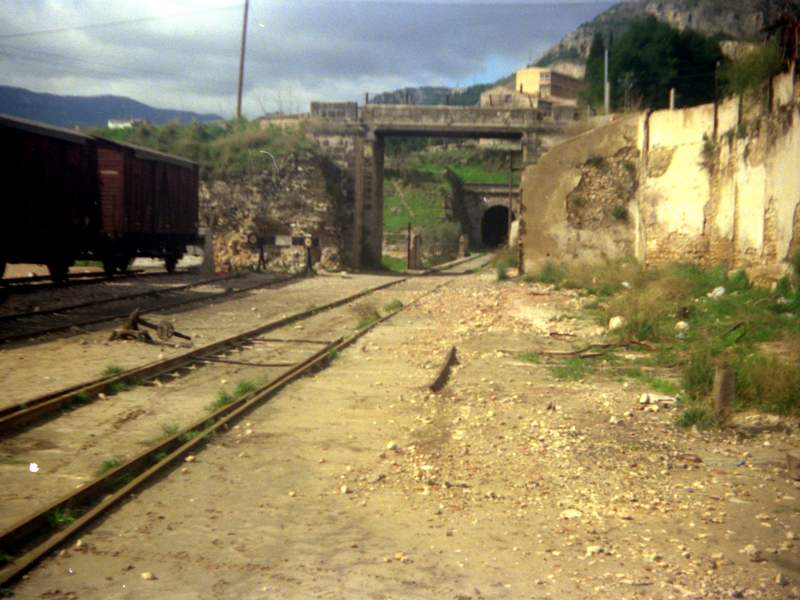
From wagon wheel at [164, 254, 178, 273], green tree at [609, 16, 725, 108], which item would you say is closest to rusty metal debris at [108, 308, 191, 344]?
wagon wheel at [164, 254, 178, 273]

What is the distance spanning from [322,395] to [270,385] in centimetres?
55

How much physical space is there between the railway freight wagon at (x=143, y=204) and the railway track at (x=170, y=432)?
894cm

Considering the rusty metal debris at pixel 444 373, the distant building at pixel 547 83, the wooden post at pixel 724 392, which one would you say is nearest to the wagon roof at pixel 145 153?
the rusty metal debris at pixel 444 373

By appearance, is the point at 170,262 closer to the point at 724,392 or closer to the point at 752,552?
the point at 724,392

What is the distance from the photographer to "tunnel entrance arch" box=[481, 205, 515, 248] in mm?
66188

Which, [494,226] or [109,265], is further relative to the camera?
[494,226]

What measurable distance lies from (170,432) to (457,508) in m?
2.51

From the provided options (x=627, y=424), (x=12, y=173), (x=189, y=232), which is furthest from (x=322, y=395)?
(x=189, y=232)

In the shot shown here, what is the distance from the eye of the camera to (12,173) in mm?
14922

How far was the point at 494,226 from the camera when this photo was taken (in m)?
68.6

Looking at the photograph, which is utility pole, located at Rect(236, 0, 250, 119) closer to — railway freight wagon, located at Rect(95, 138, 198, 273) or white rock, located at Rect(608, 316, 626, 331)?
railway freight wagon, located at Rect(95, 138, 198, 273)

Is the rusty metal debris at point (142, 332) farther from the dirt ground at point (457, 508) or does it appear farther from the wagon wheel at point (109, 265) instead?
the wagon wheel at point (109, 265)

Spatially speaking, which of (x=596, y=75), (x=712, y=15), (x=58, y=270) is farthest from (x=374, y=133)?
(x=596, y=75)

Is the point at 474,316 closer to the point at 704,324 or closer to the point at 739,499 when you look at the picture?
the point at 704,324
